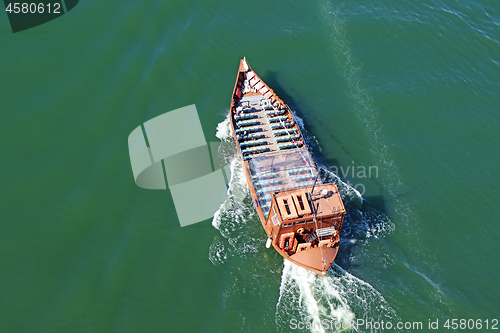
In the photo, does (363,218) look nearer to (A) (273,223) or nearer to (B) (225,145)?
(A) (273,223)

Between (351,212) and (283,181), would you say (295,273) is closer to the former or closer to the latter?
(351,212)

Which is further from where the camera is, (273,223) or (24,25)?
(24,25)

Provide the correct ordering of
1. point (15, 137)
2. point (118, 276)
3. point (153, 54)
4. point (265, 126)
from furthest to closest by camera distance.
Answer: point (153, 54), point (265, 126), point (15, 137), point (118, 276)

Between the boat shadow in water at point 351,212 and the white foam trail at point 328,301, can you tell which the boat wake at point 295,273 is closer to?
the white foam trail at point 328,301

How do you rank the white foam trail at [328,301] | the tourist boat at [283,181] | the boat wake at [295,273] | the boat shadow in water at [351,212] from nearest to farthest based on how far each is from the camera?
the white foam trail at [328,301] < the boat wake at [295,273] < the tourist boat at [283,181] < the boat shadow in water at [351,212]

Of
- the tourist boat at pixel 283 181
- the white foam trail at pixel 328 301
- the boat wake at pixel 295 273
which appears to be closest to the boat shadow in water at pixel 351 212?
the boat wake at pixel 295 273

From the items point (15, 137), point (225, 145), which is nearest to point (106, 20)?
point (15, 137)
